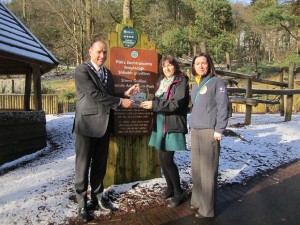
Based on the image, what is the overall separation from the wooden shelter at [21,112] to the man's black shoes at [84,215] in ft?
11.7

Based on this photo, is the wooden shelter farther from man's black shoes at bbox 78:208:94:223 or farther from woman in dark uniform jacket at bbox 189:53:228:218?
woman in dark uniform jacket at bbox 189:53:228:218

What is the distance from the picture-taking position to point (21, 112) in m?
6.69

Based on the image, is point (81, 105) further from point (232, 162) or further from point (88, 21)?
point (88, 21)

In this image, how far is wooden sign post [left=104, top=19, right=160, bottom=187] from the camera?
4141mm

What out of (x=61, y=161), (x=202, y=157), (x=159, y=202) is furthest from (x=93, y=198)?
(x=61, y=161)

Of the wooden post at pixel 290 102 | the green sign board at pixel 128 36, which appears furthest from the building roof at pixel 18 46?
the wooden post at pixel 290 102

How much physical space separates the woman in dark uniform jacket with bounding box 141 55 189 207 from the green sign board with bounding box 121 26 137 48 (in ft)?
2.48

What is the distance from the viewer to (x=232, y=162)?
5762mm

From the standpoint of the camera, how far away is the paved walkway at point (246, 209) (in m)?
3.50

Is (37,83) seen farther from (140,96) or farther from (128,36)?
(140,96)

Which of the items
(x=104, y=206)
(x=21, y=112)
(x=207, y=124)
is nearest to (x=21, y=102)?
(x=21, y=112)

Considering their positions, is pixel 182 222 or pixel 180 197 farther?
pixel 180 197

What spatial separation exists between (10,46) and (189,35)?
23.4 m

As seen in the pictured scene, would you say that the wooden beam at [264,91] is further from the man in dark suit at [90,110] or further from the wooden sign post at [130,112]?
the man in dark suit at [90,110]
